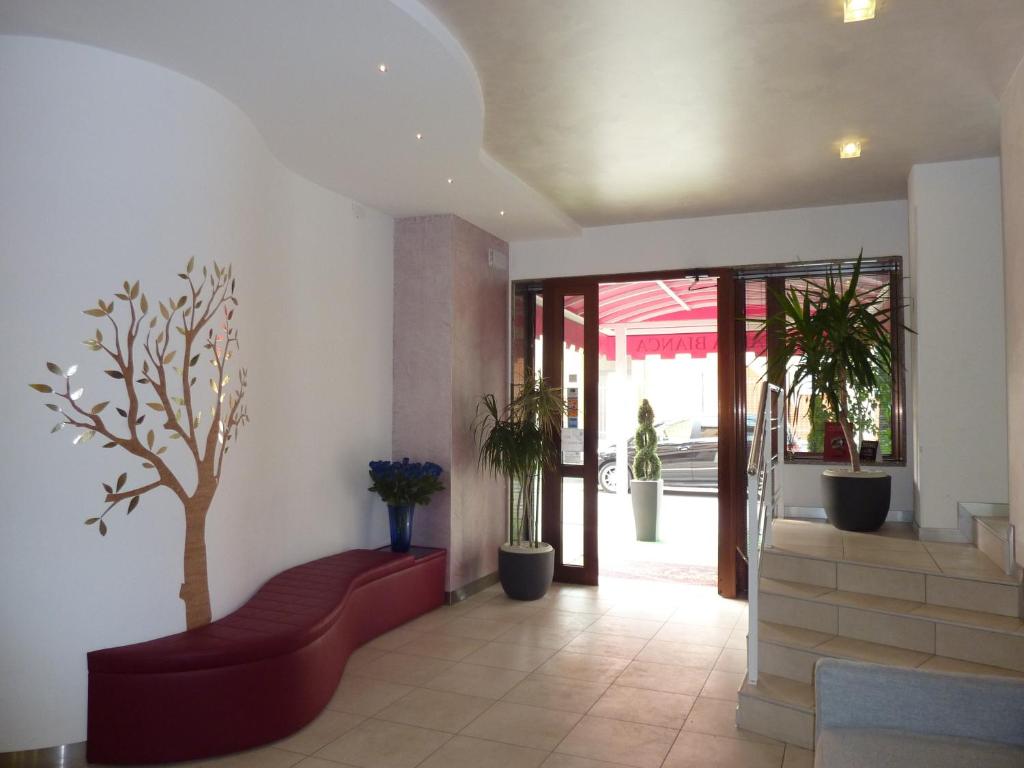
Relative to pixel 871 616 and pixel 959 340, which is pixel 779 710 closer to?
pixel 871 616

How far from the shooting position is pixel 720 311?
651cm

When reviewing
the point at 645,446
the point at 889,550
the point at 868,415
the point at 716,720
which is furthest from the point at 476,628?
the point at 645,446

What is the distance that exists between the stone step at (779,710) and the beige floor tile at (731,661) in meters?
0.85

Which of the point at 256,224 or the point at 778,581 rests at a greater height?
the point at 256,224

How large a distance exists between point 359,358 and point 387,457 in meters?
0.89

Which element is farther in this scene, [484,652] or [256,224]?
[484,652]

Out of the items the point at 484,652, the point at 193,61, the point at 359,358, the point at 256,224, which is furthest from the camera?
the point at 359,358

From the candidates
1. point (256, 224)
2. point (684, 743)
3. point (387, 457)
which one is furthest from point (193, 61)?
point (684, 743)

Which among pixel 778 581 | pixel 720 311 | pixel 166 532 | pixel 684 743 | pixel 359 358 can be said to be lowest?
pixel 684 743

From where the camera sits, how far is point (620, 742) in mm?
3623

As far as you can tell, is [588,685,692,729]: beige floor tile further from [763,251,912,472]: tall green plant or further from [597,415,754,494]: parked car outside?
[597,415,754,494]: parked car outside

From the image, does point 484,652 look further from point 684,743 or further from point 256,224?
point 256,224

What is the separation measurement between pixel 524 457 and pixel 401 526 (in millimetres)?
1163

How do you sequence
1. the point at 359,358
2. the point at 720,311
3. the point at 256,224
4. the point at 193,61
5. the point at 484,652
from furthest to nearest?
the point at 720,311, the point at 359,358, the point at 484,652, the point at 256,224, the point at 193,61
